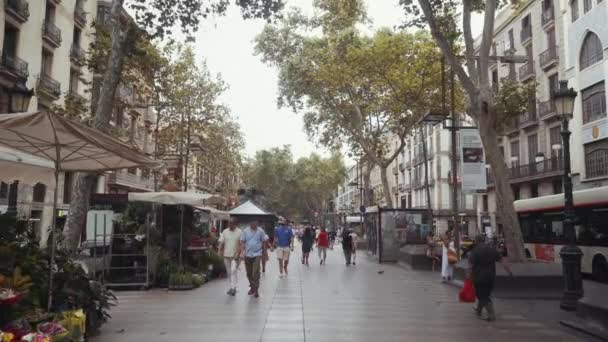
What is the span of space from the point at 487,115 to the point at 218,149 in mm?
25591

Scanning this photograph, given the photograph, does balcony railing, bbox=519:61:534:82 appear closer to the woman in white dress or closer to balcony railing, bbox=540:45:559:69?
balcony railing, bbox=540:45:559:69

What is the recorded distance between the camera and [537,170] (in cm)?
3309

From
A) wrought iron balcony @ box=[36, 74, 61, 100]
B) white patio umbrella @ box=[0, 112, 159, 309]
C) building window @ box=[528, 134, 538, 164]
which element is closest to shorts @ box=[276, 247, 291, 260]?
white patio umbrella @ box=[0, 112, 159, 309]

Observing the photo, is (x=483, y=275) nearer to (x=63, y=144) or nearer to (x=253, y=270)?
(x=253, y=270)

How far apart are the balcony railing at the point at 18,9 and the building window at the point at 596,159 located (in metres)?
29.2

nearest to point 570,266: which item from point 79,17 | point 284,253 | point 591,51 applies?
point 284,253

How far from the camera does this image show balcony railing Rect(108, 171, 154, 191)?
36.8 meters

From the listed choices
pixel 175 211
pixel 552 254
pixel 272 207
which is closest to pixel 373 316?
pixel 175 211

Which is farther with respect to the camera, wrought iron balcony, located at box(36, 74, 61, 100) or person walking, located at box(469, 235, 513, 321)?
wrought iron balcony, located at box(36, 74, 61, 100)

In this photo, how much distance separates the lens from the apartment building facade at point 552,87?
26.8 meters

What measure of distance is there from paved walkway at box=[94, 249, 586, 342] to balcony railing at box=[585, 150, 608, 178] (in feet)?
58.9

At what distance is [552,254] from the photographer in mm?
18953

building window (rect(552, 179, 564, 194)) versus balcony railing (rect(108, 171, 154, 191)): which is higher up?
balcony railing (rect(108, 171, 154, 191))

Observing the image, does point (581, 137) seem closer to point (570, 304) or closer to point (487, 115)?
point (487, 115)
